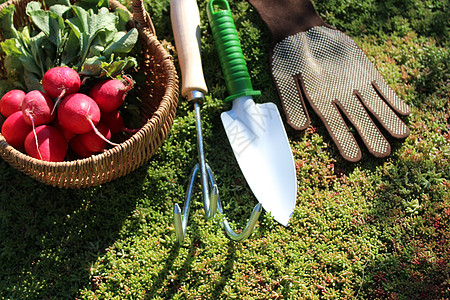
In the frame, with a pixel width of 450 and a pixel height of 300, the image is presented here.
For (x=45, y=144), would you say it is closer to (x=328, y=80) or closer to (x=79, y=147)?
(x=79, y=147)

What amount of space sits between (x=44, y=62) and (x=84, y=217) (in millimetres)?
744

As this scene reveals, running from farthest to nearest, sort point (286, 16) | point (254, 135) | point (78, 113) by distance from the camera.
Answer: point (286, 16)
point (254, 135)
point (78, 113)

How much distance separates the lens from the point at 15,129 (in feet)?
5.77

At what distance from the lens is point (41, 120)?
1.76 m

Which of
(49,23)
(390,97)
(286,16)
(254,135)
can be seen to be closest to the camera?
(49,23)

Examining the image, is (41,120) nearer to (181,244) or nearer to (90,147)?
(90,147)

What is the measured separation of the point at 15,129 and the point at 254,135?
113 cm

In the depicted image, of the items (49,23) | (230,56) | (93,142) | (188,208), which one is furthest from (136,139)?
(230,56)

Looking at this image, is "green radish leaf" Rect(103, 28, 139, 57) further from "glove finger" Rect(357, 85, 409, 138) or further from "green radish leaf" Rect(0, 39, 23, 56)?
"glove finger" Rect(357, 85, 409, 138)

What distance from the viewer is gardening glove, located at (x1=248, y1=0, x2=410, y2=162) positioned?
235 cm

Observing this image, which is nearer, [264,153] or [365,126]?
[264,153]

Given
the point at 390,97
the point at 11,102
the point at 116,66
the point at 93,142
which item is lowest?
the point at 390,97

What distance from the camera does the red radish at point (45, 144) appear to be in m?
1.71

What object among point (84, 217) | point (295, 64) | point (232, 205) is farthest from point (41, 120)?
point (295, 64)
